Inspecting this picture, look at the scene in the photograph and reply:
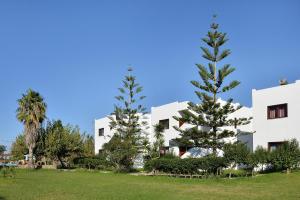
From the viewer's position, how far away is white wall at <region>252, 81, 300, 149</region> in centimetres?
2484

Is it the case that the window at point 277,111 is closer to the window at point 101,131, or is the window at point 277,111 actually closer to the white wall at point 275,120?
the white wall at point 275,120

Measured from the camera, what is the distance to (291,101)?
25062 millimetres

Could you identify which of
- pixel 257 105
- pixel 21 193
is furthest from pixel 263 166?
pixel 21 193

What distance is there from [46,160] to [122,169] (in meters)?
12.6

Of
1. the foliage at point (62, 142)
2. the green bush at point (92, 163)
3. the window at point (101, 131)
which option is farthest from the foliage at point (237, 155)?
the window at point (101, 131)

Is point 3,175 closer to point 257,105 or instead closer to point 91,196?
point 91,196

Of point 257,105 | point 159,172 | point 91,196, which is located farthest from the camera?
point 159,172

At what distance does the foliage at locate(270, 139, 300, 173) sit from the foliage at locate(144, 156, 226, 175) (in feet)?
9.06

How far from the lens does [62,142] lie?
39.0 metres

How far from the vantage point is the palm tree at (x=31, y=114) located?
3834 centimetres

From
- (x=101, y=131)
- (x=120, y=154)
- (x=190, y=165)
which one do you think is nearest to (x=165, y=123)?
(x=120, y=154)

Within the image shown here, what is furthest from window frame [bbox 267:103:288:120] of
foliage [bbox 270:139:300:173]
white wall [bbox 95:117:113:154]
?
white wall [bbox 95:117:113:154]

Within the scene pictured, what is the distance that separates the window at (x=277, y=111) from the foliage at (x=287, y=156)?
2402mm

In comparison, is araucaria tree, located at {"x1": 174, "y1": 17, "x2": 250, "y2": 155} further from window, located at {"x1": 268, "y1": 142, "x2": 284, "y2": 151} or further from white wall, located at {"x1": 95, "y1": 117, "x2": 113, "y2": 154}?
white wall, located at {"x1": 95, "y1": 117, "x2": 113, "y2": 154}
